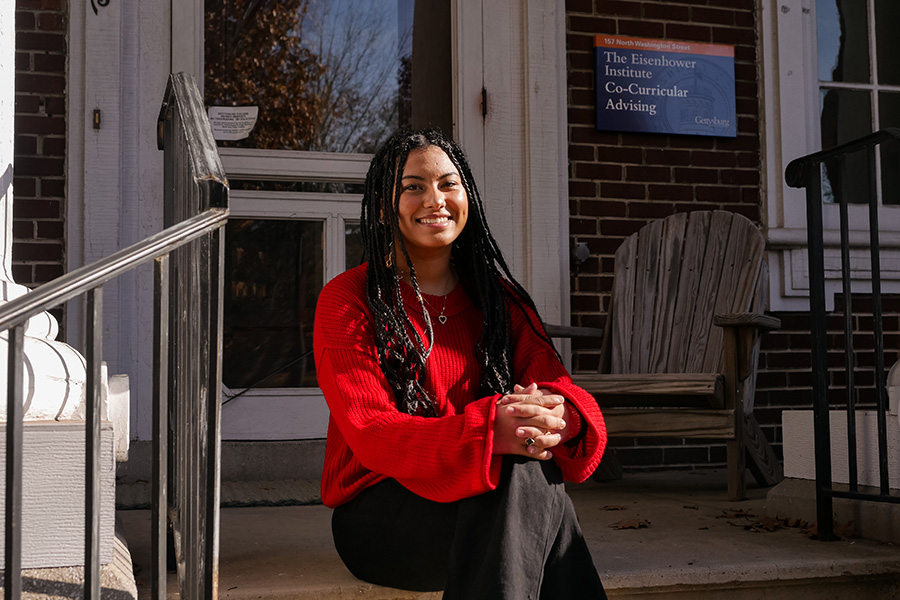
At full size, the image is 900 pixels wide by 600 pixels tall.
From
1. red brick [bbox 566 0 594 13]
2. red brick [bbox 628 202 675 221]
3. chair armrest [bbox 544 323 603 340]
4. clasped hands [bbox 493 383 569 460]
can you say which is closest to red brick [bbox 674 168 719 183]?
red brick [bbox 628 202 675 221]

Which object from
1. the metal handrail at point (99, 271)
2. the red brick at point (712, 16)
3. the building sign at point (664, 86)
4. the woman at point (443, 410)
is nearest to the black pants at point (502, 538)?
the woman at point (443, 410)

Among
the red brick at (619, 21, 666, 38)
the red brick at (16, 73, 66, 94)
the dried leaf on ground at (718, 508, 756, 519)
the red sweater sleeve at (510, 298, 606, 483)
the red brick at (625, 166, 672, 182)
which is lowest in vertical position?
the dried leaf on ground at (718, 508, 756, 519)

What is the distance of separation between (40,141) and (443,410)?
2.54m

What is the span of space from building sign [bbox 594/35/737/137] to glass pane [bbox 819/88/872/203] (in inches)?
23.0

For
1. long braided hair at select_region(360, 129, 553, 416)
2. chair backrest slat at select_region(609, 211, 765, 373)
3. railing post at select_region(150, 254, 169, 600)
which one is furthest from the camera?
chair backrest slat at select_region(609, 211, 765, 373)

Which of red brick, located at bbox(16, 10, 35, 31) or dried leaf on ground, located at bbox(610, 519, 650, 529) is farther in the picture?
red brick, located at bbox(16, 10, 35, 31)

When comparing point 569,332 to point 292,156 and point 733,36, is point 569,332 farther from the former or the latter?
point 733,36

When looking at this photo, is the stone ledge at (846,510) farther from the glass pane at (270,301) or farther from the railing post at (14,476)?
the railing post at (14,476)

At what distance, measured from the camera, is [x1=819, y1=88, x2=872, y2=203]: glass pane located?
4773 mm

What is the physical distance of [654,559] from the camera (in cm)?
243

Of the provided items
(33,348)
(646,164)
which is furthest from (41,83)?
(646,164)

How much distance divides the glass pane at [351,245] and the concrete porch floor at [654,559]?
4.26 ft

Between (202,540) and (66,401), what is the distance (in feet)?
1.40

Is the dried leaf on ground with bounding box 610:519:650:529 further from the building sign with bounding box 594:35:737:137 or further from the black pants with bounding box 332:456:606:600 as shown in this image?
the building sign with bounding box 594:35:737:137
